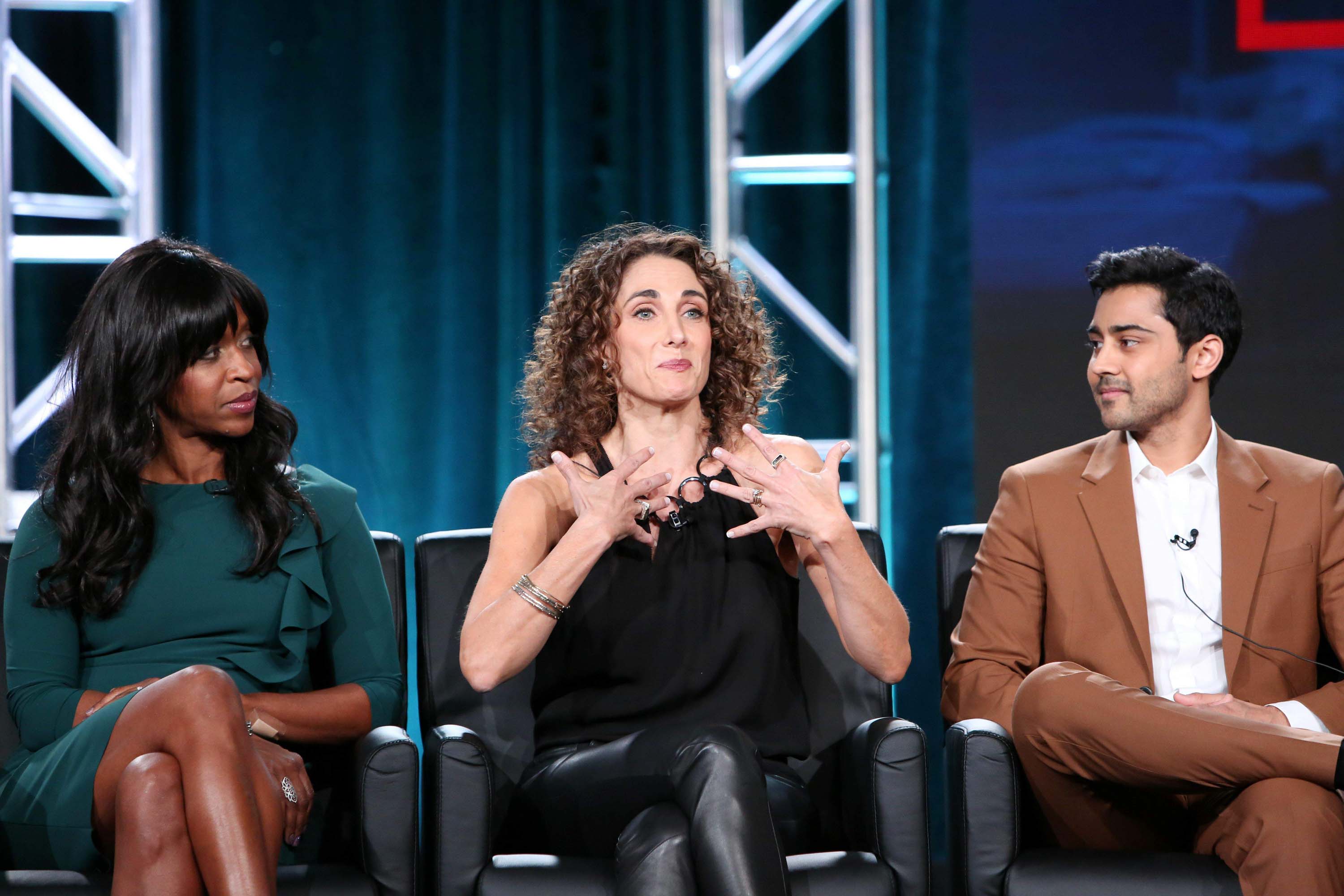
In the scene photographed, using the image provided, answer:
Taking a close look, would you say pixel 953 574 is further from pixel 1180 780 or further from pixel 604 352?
pixel 604 352

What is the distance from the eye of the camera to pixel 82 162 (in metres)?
3.21

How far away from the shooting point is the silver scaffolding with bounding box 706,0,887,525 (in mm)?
3137

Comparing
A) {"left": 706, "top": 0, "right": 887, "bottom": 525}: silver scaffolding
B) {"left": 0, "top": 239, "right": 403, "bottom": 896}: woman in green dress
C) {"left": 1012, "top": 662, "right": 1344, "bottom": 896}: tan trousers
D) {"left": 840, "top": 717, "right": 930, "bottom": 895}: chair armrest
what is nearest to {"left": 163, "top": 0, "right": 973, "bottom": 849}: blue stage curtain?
{"left": 706, "top": 0, "right": 887, "bottom": 525}: silver scaffolding

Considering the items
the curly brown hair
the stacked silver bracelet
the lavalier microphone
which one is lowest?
the stacked silver bracelet

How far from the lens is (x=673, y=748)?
193 cm

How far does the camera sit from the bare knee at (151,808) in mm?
1740

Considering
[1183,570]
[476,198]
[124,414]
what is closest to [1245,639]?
[1183,570]

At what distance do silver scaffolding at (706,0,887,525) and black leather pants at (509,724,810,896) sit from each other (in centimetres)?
124

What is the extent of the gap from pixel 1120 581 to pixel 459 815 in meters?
1.20

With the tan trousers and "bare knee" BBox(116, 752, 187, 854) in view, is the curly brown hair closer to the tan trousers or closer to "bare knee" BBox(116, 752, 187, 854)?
the tan trousers

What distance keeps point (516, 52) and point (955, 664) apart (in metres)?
2.04

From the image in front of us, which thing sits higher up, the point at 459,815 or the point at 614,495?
the point at 614,495

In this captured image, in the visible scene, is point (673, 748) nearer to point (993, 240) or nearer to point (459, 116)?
point (993, 240)

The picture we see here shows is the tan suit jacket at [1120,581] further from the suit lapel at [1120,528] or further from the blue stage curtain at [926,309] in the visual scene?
the blue stage curtain at [926,309]
